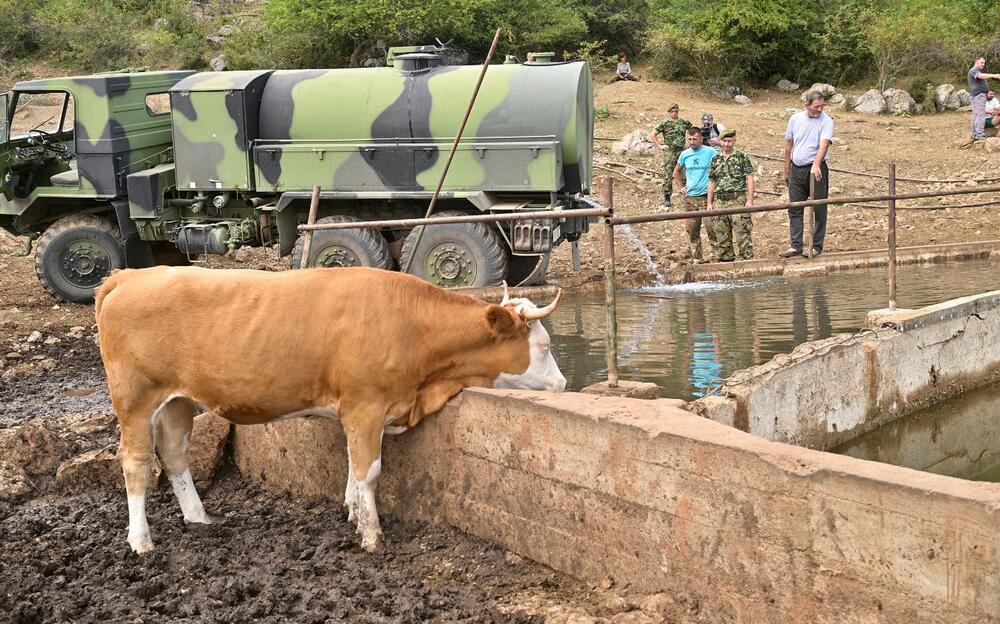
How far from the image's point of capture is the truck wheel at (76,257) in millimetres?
14039

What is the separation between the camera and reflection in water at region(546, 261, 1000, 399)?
823 cm

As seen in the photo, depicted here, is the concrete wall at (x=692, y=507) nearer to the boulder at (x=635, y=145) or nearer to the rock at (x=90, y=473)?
the rock at (x=90, y=473)

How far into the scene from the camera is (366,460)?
19.7 ft

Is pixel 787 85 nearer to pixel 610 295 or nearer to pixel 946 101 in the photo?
pixel 946 101

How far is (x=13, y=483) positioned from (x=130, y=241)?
7815mm

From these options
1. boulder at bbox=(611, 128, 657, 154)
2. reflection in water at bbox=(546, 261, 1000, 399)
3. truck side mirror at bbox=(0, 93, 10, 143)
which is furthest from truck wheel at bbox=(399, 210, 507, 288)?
boulder at bbox=(611, 128, 657, 154)

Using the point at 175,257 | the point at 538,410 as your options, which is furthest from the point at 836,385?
the point at 175,257

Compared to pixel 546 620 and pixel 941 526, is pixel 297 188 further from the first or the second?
pixel 941 526

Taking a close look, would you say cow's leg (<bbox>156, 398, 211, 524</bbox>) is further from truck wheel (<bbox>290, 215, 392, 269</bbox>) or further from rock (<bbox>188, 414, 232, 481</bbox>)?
truck wheel (<bbox>290, 215, 392, 269</bbox>)

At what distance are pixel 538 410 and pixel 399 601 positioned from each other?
108 centimetres

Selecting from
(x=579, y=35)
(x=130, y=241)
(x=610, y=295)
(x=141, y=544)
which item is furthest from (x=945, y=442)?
(x=579, y=35)

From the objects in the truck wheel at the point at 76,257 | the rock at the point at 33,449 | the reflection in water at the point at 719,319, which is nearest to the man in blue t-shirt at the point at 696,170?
the reflection in water at the point at 719,319

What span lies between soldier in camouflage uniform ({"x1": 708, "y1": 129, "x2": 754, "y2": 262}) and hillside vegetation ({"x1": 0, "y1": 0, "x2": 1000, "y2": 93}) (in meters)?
13.2

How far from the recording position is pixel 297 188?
13.5 meters
